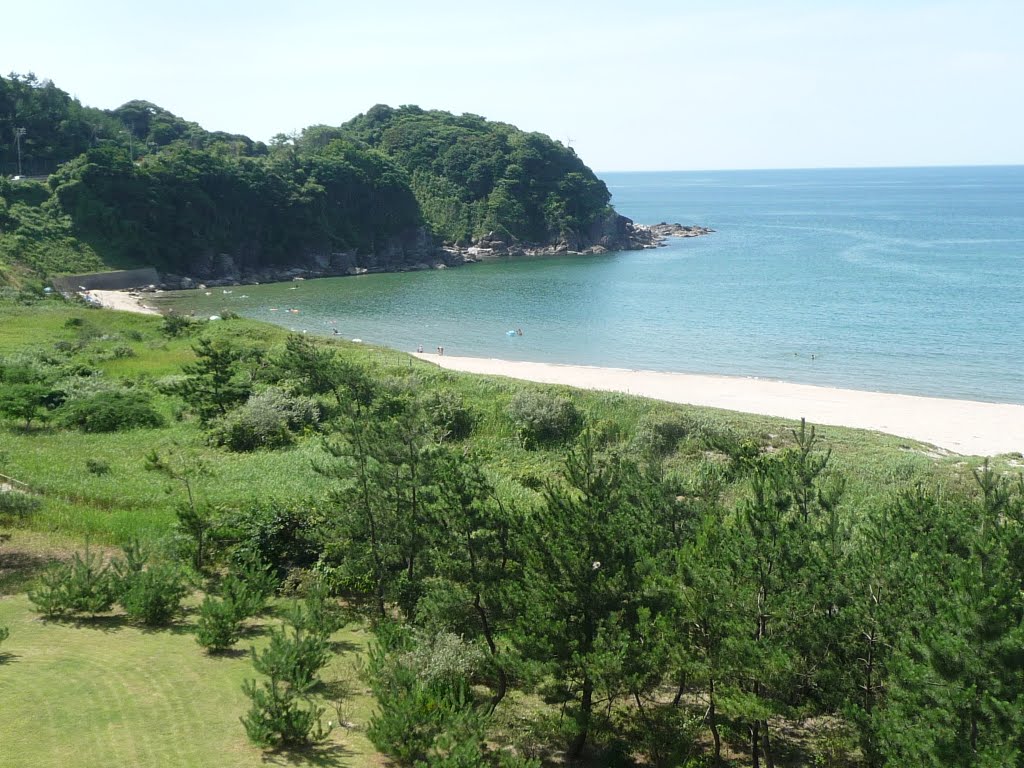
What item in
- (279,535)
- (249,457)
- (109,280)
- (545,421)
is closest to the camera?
(279,535)

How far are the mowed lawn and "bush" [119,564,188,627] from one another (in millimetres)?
301

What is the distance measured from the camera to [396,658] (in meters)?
13.1

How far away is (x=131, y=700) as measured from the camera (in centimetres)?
1226

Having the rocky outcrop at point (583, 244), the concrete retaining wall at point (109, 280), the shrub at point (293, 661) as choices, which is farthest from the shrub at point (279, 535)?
the rocky outcrop at point (583, 244)

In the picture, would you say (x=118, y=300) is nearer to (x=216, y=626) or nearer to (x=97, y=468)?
(x=97, y=468)

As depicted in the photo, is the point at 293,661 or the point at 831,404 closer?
the point at 293,661

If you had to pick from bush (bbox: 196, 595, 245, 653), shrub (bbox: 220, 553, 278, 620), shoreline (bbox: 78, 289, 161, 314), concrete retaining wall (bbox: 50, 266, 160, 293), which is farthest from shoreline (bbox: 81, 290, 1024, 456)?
concrete retaining wall (bbox: 50, 266, 160, 293)

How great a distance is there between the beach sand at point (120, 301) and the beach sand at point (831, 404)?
30373mm

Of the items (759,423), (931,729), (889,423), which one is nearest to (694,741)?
(931,729)

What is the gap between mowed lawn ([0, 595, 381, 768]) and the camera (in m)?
11.0

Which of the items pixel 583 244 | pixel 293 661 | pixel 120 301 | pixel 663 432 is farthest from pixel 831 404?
pixel 583 244

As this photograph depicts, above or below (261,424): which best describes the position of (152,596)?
below

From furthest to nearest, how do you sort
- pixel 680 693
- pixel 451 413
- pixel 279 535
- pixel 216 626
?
pixel 451 413 < pixel 279 535 < pixel 216 626 < pixel 680 693

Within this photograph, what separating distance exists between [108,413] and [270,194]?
245ft
